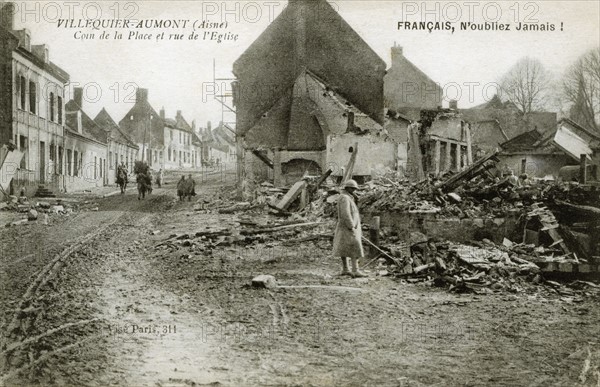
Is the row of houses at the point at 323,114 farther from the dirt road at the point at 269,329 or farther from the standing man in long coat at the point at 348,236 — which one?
the dirt road at the point at 269,329

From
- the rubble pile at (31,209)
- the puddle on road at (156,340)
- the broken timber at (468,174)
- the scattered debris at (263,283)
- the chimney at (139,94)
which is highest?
the chimney at (139,94)

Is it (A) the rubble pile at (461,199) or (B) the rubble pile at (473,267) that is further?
(A) the rubble pile at (461,199)

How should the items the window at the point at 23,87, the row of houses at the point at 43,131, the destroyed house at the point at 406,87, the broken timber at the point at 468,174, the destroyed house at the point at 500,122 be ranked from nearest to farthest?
the row of houses at the point at 43,131 → the broken timber at the point at 468,174 → the window at the point at 23,87 → the destroyed house at the point at 406,87 → the destroyed house at the point at 500,122

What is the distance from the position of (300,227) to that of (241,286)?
595 cm

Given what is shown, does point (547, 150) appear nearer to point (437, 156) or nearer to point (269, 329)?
point (437, 156)

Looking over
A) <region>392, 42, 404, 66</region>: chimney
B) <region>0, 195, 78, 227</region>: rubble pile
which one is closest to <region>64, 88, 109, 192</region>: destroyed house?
<region>0, 195, 78, 227</region>: rubble pile

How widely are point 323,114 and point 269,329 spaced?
790 inches

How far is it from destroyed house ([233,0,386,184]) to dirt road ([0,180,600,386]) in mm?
14422

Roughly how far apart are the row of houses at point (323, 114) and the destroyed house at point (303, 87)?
2.0 inches

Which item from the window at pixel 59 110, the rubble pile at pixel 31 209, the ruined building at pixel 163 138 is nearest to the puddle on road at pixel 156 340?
the rubble pile at pixel 31 209

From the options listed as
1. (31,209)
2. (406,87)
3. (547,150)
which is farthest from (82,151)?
(547,150)

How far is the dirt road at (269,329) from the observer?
5082 mm

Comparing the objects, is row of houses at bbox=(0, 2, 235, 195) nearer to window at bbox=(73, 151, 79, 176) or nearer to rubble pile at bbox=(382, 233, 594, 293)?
window at bbox=(73, 151, 79, 176)

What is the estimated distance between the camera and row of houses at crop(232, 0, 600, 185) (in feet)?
77.0
